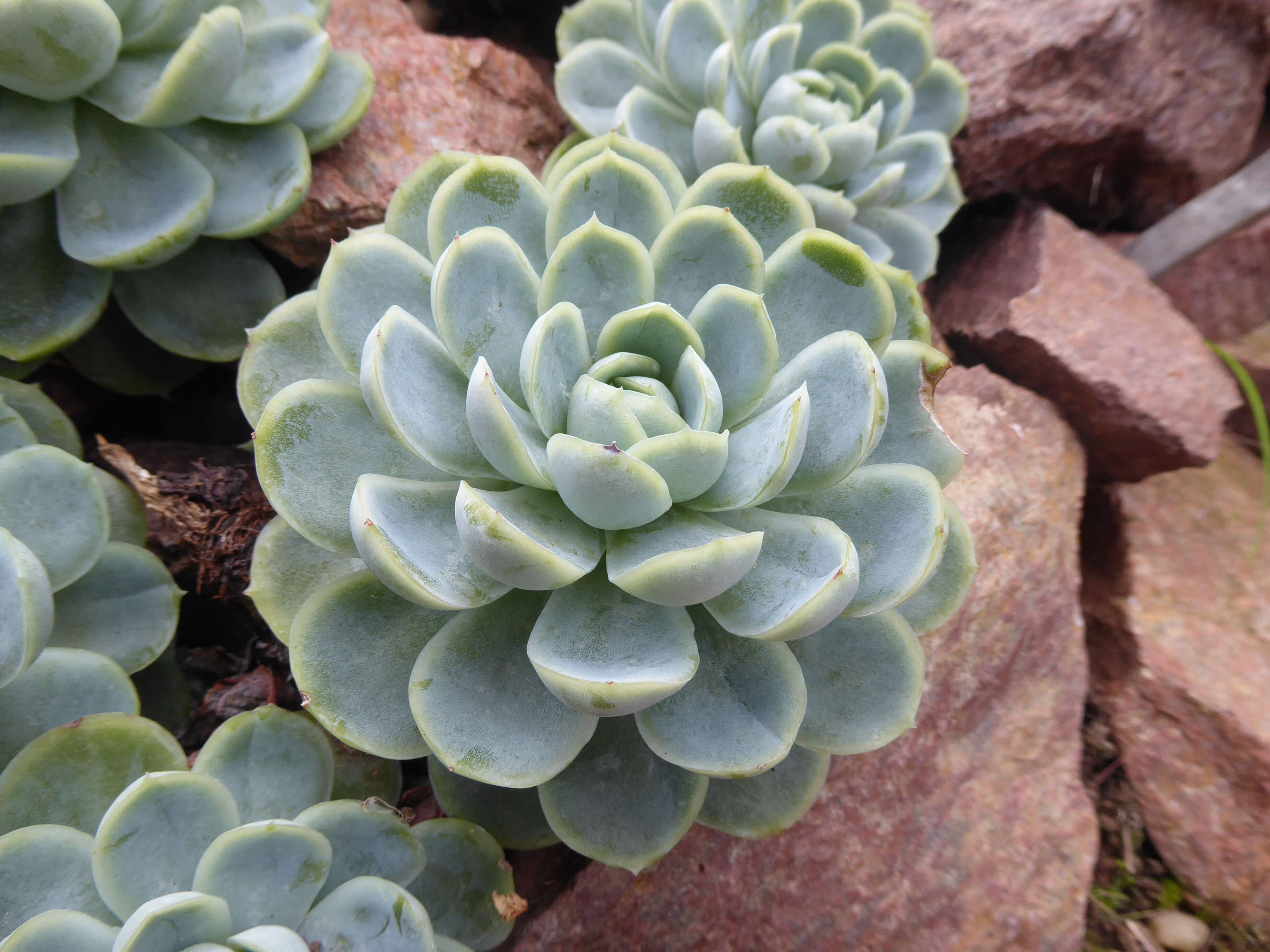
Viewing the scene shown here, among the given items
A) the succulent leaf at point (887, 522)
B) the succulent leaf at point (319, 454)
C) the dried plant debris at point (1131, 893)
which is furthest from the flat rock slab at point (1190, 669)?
the succulent leaf at point (319, 454)

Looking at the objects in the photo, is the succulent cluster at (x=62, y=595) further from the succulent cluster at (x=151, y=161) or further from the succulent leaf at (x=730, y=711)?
the succulent leaf at (x=730, y=711)

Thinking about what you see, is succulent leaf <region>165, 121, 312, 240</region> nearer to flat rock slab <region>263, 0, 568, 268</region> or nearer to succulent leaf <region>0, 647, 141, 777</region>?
flat rock slab <region>263, 0, 568, 268</region>

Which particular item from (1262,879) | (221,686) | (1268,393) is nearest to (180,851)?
(221,686)

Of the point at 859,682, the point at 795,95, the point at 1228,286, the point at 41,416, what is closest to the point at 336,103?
the point at 41,416

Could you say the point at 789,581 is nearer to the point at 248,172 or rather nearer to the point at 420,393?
the point at 420,393

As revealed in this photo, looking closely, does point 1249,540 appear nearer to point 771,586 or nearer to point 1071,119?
point 1071,119
